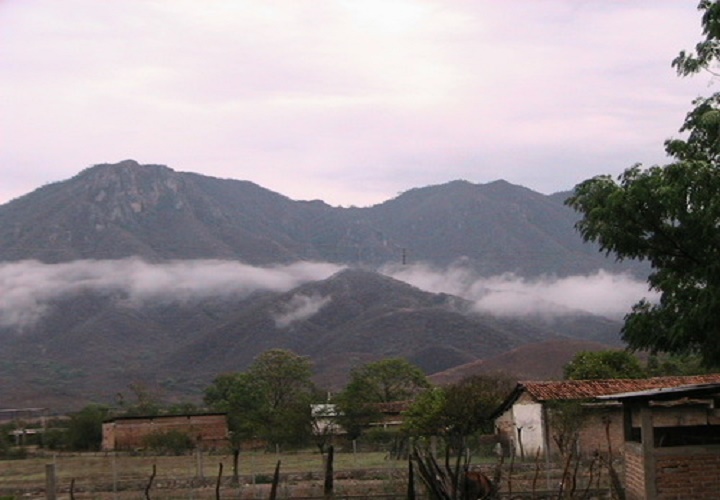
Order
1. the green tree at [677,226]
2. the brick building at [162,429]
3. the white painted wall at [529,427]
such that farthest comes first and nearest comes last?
the brick building at [162,429] → the white painted wall at [529,427] → the green tree at [677,226]

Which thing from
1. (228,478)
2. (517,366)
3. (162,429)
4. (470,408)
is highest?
(470,408)

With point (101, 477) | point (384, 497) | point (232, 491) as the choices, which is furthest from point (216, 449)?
point (384, 497)

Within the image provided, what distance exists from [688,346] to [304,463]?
3127cm

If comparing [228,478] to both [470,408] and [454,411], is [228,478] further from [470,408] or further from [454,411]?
[470,408]

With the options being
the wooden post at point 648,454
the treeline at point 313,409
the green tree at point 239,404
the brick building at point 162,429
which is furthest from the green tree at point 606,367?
the wooden post at point 648,454

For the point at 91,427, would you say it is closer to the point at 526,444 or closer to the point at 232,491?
the point at 526,444

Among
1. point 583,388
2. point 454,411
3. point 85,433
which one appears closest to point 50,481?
point 583,388

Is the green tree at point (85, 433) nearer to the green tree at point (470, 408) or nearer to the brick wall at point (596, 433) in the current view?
the green tree at point (470, 408)

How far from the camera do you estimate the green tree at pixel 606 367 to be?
193 ft

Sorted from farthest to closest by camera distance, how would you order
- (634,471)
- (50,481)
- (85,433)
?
(85,433)
(50,481)
(634,471)

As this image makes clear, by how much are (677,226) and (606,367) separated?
41.9m

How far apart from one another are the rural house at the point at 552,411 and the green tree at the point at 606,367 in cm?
999

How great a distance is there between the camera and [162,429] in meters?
66.8

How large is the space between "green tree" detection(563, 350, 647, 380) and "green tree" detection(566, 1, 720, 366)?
3934 centimetres
